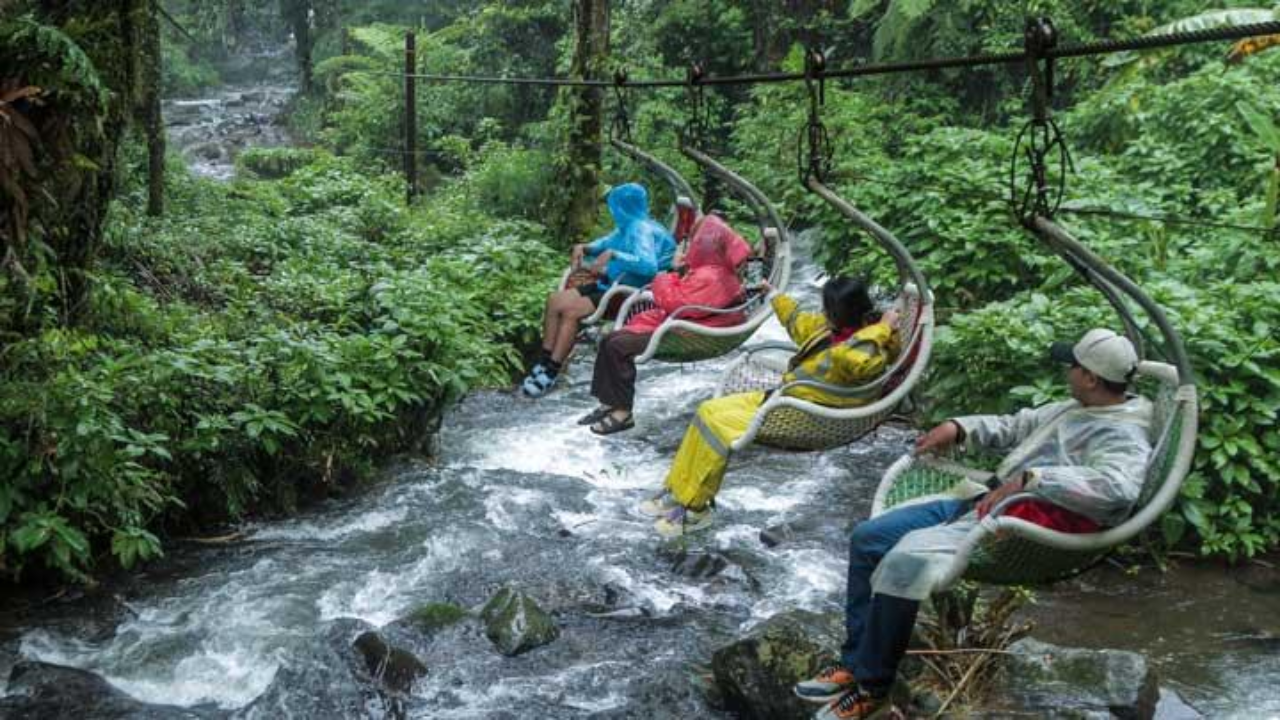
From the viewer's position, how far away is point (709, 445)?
16.6 feet

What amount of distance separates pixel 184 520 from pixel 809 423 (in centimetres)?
351

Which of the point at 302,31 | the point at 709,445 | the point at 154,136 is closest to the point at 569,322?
the point at 709,445

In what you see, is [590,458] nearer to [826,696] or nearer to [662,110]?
[826,696]

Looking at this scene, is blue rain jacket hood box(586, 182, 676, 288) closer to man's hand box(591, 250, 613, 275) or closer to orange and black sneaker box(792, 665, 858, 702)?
man's hand box(591, 250, 613, 275)

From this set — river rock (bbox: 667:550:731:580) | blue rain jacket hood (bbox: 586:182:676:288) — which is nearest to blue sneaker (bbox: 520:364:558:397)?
blue rain jacket hood (bbox: 586:182:676:288)

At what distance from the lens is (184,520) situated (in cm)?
611

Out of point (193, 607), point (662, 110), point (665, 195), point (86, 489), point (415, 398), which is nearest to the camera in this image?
point (86, 489)

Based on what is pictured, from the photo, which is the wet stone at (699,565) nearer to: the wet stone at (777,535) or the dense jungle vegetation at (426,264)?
the wet stone at (777,535)

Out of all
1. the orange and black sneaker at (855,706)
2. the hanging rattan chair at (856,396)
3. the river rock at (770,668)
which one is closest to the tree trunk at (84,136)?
the hanging rattan chair at (856,396)

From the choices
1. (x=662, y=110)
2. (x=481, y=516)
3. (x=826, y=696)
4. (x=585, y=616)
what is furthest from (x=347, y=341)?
(x=662, y=110)

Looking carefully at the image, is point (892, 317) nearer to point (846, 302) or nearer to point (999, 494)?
point (846, 302)

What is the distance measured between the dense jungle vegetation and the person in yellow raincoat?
2.01 feet

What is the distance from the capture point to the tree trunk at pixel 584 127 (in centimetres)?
1066

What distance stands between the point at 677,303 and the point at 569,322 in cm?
109
